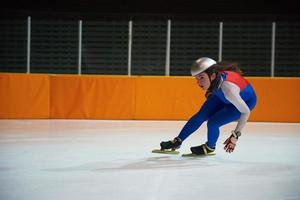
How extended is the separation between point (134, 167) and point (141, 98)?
20.4 feet

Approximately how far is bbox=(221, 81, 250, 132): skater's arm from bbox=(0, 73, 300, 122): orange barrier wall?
583 centimetres

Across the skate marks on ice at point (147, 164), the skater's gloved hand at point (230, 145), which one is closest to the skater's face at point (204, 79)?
the skater's gloved hand at point (230, 145)

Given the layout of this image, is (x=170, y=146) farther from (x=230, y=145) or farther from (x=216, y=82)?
(x=230, y=145)

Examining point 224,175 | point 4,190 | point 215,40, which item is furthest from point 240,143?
point 215,40

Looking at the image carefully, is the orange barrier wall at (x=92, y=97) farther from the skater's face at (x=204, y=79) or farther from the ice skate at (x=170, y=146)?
the skater's face at (x=204, y=79)

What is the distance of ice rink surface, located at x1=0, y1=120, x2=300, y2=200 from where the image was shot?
391 cm

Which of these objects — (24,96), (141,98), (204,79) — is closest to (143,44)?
(141,98)

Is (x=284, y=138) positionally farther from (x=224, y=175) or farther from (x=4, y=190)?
(x=4, y=190)

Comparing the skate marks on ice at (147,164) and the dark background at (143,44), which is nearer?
the skate marks on ice at (147,164)

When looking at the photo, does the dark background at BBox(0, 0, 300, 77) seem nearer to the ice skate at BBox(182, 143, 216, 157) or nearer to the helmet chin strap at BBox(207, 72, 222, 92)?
the ice skate at BBox(182, 143, 216, 157)

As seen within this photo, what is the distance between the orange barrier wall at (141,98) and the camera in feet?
37.2

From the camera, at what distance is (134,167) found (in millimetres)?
5230

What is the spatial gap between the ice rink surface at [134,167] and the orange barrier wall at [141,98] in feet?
7.34

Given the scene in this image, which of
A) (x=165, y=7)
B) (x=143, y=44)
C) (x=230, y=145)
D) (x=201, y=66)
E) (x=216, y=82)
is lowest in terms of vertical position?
(x=230, y=145)
